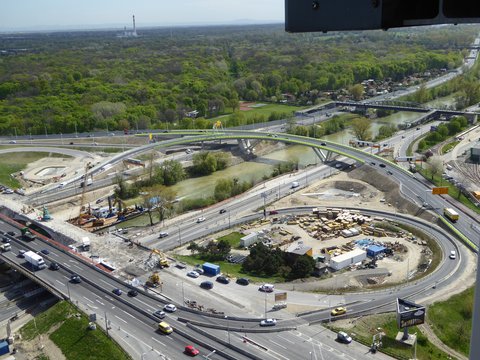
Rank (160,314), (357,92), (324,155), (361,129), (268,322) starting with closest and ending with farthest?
(268,322) → (160,314) → (324,155) → (361,129) → (357,92)

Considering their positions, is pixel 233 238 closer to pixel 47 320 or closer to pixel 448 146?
pixel 47 320

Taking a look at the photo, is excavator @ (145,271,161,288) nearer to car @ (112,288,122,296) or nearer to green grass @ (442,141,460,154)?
car @ (112,288,122,296)

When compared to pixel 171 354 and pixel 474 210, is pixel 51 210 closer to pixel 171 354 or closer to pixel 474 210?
pixel 171 354

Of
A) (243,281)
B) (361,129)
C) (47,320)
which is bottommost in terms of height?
(47,320)

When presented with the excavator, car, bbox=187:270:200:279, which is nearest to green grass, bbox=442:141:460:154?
car, bbox=187:270:200:279

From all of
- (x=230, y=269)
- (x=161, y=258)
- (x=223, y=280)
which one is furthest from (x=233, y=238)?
(x=223, y=280)
